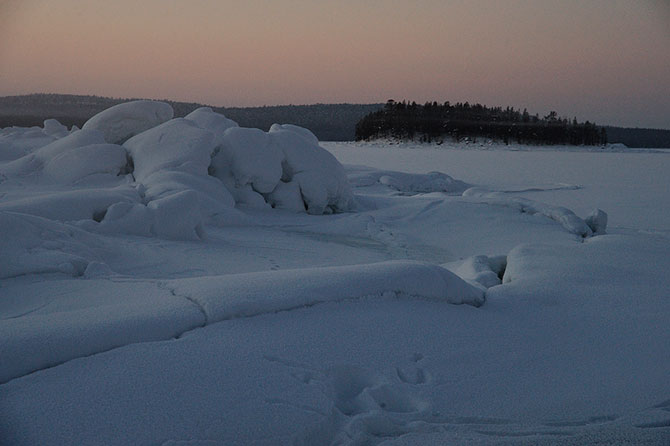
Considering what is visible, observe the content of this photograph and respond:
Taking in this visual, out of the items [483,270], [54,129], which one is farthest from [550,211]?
[54,129]

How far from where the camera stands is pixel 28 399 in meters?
2.15

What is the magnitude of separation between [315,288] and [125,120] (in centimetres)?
1043

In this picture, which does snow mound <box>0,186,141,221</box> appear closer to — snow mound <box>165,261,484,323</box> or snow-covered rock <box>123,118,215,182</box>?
snow-covered rock <box>123,118,215,182</box>

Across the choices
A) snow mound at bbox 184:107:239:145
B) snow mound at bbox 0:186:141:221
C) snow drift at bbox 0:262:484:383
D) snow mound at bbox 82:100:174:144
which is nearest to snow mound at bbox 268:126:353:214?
snow mound at bbox 184:107:239:145

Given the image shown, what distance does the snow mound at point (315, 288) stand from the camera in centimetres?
302

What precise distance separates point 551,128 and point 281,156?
1906 inches

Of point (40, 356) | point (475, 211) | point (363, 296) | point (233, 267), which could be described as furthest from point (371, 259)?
point (40, 356)

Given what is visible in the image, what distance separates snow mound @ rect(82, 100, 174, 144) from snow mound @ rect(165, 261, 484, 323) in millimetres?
9433

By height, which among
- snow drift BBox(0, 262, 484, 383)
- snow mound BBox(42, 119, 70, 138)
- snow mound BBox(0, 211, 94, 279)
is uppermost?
snow mound BBox(42, 119, 70, 138)

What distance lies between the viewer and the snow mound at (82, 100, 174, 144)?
11984 millimetres

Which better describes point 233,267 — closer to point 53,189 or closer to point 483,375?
point 483,375

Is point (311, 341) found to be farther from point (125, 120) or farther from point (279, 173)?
point (125, 120)

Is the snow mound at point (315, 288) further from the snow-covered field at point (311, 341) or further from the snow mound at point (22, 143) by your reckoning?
the snow mound at point (22, 143)

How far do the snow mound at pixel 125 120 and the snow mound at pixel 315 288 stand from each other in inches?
371
